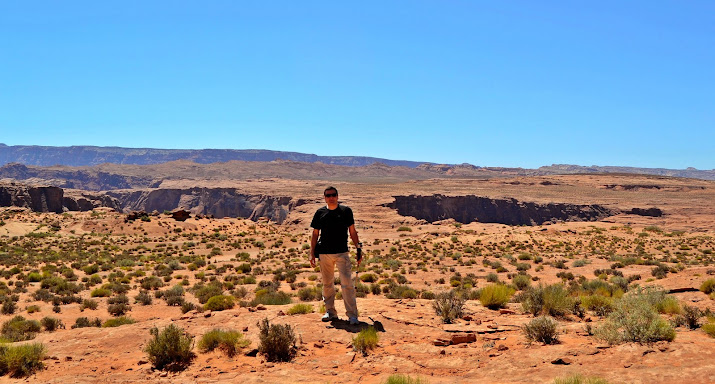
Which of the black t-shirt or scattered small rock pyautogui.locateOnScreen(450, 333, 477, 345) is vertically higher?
the black t-shirt

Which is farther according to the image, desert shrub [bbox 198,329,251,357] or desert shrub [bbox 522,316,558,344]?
desert shrub [bbox 198,329,251,357]

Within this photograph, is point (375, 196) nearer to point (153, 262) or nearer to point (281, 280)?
point (153, 262)

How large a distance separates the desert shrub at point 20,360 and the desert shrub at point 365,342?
418 cm

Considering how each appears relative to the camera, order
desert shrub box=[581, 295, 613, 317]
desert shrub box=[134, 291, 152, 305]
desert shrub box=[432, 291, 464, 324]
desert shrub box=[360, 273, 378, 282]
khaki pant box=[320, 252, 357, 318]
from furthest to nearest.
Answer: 1. desert shrub box=[360, 273, 378, 282]
2. desert shrub box=[134, 291, 152, 305]
3. desert shrub box=[581, 295, 613, 317]
4. desert shrub box=[432, 291, 464, 324]
5. khaki pant box=[320, 252, 357, 318]

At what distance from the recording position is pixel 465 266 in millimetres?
24734

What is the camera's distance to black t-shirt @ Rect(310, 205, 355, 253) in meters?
7.56

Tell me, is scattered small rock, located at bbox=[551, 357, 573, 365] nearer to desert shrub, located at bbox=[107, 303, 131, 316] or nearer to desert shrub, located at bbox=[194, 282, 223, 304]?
desert shrub, located at bbox=[194, 282, 223, 304]

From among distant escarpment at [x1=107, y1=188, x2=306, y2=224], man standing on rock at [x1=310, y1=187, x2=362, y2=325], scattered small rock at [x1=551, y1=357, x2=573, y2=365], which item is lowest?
distant escarpment at [x1=107, y1=188, x2=306, y2=224]

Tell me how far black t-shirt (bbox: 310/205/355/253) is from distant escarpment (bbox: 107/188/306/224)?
69.7m

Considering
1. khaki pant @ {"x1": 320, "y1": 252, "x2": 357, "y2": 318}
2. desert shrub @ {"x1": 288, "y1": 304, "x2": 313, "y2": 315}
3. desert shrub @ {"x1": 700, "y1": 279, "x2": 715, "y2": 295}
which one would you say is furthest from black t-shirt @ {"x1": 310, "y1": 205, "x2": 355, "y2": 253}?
desert shrub @ {"x1": 700, "y1": 279, "x2": 715, "y2": 295}

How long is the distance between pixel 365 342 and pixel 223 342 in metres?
2.02

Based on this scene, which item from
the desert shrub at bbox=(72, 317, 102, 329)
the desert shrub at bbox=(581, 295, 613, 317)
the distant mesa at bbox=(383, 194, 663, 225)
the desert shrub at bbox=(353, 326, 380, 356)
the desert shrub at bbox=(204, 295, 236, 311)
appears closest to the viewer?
the desert shrub at bbox=(353, 326, 380, 356)

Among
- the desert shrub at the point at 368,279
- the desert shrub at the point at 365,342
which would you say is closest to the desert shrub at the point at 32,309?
the desert shrub at the point at 368,279

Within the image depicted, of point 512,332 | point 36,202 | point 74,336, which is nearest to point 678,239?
point 512,332
